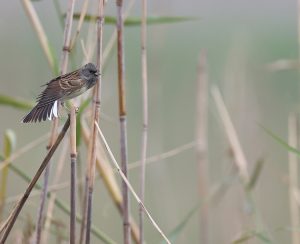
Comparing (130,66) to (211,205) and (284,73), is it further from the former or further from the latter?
(211,205)

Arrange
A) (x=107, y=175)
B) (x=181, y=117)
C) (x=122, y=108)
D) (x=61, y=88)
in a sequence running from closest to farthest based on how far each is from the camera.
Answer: (x=61, y=88)
(x=122, y=108)
(x=107, y=175)
(x=181, y=117)

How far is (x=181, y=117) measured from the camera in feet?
19.7

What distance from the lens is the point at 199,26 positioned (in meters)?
10.2

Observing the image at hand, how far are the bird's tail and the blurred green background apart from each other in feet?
1.35

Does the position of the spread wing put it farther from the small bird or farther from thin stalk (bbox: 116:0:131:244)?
thin stalk (bbox: 116:0:131:244)

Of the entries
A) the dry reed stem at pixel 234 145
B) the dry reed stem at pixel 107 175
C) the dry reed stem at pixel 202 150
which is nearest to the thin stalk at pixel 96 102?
the dry reed stem at pixel 107 175

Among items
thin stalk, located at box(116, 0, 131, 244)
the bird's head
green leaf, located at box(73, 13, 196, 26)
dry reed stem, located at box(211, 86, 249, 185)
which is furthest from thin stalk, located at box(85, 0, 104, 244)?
dry reed stem, located at box(211, 86, 249, 185)

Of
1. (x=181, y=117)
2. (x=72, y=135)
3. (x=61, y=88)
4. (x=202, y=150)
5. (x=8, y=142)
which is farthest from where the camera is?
(x=181, y=117)

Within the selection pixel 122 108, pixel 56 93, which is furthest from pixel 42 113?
pixel 122 108

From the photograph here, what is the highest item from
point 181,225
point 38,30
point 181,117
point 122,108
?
point 181,117

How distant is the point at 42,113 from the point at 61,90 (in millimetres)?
78

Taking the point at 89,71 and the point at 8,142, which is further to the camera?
the point at 8,142

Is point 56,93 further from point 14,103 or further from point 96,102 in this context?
point 14,103

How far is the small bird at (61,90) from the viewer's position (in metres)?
1.75
